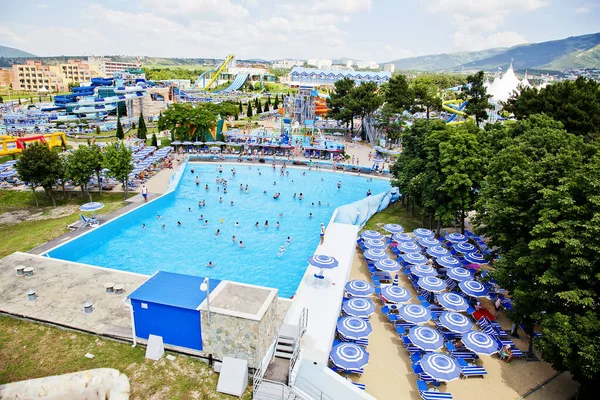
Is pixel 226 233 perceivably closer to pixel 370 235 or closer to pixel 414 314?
pixel 370 235

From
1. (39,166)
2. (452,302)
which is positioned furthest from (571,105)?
(39,166)

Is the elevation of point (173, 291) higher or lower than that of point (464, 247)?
higher

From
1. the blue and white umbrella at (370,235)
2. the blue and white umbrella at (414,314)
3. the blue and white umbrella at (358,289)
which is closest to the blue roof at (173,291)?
the blue and white umbrella at (358,289)

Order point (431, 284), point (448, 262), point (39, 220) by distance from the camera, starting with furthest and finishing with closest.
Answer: point (39, 220) → point (448, 262) → point (431, 284)

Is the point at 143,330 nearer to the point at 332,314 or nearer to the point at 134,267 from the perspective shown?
the point at 332,314

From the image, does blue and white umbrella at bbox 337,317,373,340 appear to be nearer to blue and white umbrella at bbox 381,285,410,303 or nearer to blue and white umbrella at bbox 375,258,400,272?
blue and white umbrella at bbox 381,285,410,303

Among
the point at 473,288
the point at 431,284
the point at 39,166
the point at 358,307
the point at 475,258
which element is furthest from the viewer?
the point at 39,166

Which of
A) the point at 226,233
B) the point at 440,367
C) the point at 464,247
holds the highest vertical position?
the point at 464,247

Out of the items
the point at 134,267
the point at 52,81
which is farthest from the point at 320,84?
the point at 134,267
